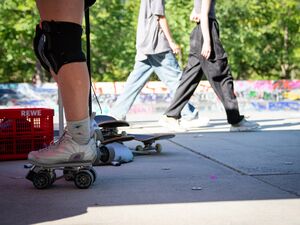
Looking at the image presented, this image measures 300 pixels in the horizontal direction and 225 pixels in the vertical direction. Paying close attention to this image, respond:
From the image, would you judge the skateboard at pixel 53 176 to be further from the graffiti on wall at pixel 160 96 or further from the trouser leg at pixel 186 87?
the graffiti on wall at pixel 160 96

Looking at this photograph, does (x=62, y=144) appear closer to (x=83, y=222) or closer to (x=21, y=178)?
(x=21, y=178)

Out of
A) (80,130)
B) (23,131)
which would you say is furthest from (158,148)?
(80,130)

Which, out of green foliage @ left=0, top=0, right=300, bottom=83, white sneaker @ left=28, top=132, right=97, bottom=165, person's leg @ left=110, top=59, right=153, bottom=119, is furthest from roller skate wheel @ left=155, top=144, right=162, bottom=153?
green foliage @ left=0, top=0, right=300, bottom=83

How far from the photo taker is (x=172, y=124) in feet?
23.2

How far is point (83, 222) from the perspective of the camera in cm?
246

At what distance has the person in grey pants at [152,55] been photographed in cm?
762

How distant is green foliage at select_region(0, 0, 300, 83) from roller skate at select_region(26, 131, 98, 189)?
90.2 ft

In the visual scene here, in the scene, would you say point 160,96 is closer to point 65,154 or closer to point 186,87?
point 186,87

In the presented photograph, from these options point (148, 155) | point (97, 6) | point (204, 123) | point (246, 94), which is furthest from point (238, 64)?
point (148, 155)

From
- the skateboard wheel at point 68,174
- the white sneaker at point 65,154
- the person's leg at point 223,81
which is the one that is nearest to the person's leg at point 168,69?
the person's leg at point 223,81

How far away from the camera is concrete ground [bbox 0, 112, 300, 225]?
2.53 meters

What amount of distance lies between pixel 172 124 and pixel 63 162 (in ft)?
12.7

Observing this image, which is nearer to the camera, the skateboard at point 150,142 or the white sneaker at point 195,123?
the skateboard at point 150,142

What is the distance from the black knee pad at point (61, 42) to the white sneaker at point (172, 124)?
3796 millimetres
